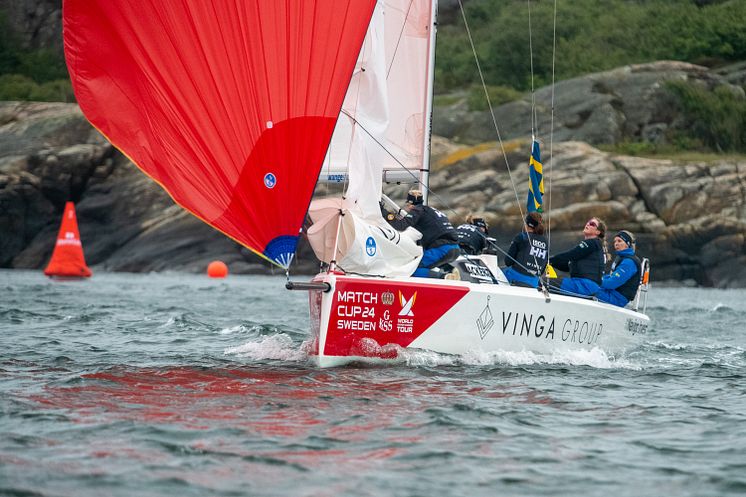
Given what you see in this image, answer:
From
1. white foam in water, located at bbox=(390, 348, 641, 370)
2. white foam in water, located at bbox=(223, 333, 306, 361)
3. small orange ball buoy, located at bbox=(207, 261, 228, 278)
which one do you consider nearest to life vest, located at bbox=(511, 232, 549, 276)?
white foam in water, located at bbox=(390, 348, 641, 370)

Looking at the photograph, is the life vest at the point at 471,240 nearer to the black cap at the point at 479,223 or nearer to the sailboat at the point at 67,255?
the black cap at the point at 479,223

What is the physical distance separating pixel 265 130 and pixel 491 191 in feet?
76.5

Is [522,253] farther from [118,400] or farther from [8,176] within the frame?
[8,176]

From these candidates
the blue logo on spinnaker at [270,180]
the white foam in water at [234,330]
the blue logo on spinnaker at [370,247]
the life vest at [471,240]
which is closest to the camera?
the blue logo on spinnaker at [270,180]

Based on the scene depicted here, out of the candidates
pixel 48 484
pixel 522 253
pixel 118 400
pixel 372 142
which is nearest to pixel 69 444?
pixel 48 484

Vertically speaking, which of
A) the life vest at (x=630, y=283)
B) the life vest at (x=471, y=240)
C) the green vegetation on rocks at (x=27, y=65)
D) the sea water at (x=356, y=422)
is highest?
the green vegetation on rocks at (x=27, y=65)

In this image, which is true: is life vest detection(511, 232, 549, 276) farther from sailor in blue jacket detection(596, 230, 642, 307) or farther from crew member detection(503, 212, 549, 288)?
sailor in blue jacket detection(596, 230, 642, 307)

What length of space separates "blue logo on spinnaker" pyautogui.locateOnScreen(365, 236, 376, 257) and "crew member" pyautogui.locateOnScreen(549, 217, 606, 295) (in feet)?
9.48

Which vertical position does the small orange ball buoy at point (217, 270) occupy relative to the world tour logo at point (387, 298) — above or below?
below

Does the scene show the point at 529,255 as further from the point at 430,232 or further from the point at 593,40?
the point at 593,40

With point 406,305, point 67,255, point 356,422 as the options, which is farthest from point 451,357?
point 67,255

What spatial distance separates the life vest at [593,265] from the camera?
1116cm

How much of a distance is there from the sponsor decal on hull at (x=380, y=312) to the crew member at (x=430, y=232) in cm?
96

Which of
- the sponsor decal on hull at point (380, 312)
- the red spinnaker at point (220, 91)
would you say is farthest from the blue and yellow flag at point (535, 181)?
the red spinnaker at point (220, 91)
